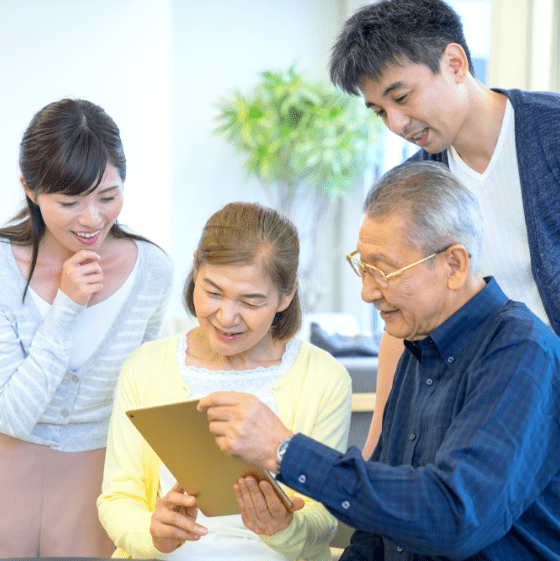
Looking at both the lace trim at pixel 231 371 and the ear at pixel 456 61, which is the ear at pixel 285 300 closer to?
the lace trim at pixel 231 371

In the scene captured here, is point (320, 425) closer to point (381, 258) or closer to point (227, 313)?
point (227, 313)

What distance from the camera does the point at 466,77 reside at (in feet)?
5.52

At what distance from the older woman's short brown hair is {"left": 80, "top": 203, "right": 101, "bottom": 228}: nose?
10.1 inches

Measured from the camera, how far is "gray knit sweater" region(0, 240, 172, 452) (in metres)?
1.63

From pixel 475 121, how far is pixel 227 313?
0.76 m

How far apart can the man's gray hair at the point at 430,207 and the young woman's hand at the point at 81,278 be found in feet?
2.33

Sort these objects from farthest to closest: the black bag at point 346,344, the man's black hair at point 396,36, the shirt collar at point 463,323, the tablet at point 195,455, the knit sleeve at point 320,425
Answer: the black bag at point 346,344, the man's black hair at point 396,36, the knit sleeve at point 320,425, the shirt collar at point 463,323, the tablet at point 195,455

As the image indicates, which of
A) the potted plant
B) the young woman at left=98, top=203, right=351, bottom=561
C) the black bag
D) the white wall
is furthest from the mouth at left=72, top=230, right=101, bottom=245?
the potted plant

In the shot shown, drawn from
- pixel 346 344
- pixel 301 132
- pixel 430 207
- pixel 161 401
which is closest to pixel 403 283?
pixel 430 207

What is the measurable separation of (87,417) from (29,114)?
136 inches

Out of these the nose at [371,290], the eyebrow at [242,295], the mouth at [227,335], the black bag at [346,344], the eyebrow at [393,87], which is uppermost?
the eyebrow at [393,87]

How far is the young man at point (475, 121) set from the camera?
1.59 m

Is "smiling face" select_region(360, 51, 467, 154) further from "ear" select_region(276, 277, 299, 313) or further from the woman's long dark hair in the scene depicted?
the woman's long dark hair

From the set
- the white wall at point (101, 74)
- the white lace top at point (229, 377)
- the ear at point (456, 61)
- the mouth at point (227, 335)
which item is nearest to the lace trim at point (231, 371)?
the white lace top at point (229, 377)
